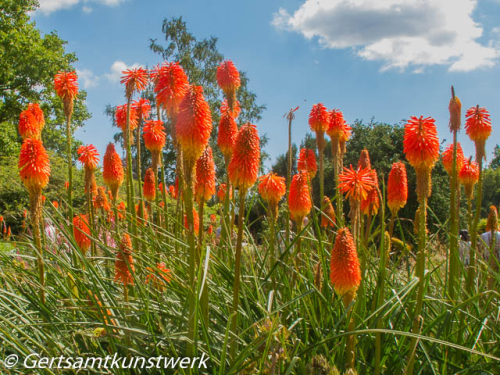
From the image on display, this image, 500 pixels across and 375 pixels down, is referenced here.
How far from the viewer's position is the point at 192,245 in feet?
6.22

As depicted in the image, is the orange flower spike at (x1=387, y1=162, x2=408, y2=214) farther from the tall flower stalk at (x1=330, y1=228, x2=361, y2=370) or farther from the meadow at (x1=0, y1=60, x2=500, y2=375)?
the tall flower stalk at (x1=330, y1=228, x2=361, y2=370)

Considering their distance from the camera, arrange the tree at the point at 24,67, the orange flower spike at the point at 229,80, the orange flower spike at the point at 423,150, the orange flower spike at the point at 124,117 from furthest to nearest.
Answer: the tree at the point at 24,67 → the orange flower spike at the point at 124,117 → the orange flower spike at the point at 229,80 → the orange flower spike at the point at 423,150

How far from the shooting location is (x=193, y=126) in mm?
2033

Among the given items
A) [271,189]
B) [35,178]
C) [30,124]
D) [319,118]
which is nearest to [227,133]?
[271,189]

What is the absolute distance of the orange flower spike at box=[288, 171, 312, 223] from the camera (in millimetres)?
3012

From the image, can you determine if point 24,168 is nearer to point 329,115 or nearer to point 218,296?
point 218,296

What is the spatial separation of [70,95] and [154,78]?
1165 mm

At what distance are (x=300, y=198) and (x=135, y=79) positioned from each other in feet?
6.14

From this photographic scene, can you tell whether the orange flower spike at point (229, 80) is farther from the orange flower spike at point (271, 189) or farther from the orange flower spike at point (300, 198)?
the orange flower spike at point (300, 198)

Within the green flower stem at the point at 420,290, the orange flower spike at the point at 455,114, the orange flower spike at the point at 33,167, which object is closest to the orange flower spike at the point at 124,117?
the orange flower spike at the point at 33,167

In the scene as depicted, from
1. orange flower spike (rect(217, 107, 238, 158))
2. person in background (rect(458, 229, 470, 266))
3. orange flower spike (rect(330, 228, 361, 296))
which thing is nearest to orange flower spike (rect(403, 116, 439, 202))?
orange flower spike (rect(330, 228, 361, 296))

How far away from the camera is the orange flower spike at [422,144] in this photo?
2119 millimetres

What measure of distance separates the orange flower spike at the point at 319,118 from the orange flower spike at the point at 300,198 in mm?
1285

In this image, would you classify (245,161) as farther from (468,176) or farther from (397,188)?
(468,176)
